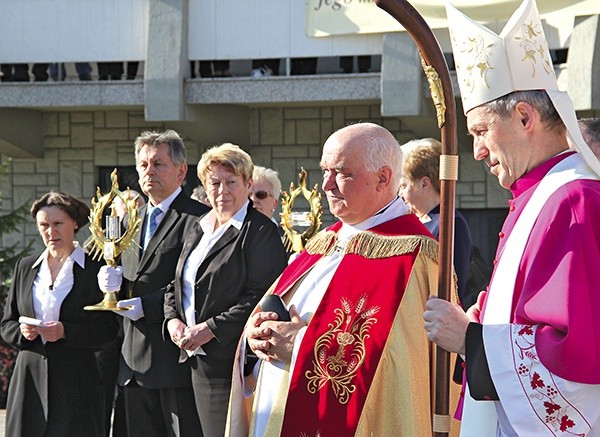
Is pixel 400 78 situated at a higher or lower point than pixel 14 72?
lower

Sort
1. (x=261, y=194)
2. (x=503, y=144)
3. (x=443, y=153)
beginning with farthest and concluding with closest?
(x=261, y=194), (x=443, y=153), (x=503, y=144)

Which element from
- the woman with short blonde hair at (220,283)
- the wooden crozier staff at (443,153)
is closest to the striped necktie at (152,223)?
the woman with short blonde hair at (220,283)

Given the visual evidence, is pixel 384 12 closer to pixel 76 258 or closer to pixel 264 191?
pixel 264 191

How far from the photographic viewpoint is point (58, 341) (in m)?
6.28

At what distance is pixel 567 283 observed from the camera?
280cm

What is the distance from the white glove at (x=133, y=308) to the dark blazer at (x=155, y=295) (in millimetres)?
29

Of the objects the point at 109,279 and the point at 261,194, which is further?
the point at 261,194

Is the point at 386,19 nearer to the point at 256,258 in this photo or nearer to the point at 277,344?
the point at 256,258

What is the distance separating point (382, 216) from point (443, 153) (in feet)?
2.46

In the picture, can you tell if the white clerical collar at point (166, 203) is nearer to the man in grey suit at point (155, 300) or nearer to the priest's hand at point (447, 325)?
the man in grey suit at point (155, 300)

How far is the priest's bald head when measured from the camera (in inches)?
162

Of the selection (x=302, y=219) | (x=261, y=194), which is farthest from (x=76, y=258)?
(x=261, y=194)

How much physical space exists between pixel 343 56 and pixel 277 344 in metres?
10.1

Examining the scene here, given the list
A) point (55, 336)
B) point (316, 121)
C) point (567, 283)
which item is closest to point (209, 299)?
point (55, 336)
